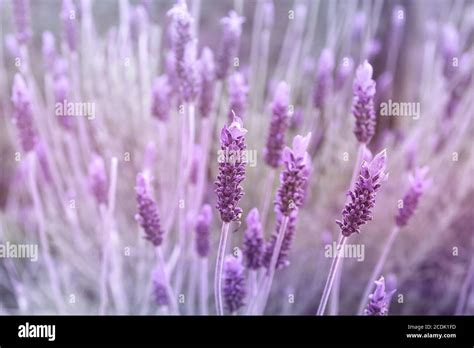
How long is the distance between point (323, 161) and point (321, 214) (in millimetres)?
182

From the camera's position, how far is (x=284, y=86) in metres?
1.79

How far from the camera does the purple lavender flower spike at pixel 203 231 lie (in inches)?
73.6

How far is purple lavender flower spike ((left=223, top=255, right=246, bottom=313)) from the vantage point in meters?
1.75

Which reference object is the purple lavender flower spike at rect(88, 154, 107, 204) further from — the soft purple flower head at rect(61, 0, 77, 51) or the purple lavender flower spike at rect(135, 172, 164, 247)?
the soft purple flower head at rect(61, 0, 77, 51)

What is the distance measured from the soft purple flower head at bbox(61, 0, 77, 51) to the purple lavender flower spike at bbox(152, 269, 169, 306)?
789mm

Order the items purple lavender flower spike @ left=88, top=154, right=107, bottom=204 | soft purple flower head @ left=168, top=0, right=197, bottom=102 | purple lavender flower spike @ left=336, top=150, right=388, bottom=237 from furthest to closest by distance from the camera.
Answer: purple lavender flower spike @ left=88, top=154, right=107, bottom=204 < soft purple flower head @ left=168, top=0, right=197, bottom=102 < purple lavender flower spike @ left=336, top=150, right=388, bottom=237

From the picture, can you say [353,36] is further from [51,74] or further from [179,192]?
[51,74]

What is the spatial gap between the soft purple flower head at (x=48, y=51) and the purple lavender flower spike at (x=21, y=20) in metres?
0.06

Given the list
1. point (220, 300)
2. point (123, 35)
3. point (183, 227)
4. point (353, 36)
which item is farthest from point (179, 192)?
point (353, 36)

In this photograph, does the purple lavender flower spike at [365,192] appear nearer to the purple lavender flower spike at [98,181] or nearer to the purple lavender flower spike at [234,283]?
the purple lavender flower spike at [234,283]

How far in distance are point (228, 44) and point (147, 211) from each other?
1.97ft

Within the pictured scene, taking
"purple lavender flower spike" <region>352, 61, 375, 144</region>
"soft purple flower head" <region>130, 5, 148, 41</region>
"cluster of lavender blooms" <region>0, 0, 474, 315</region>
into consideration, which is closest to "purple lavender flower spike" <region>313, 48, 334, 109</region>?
"cluster of lavender blooms" <region>0, 0, 474, 315</region>

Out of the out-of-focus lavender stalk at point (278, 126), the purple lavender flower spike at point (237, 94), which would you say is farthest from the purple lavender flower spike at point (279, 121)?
the purple lavender flower spike at point (237, 94)

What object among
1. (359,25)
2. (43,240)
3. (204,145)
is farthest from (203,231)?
(359,25)
